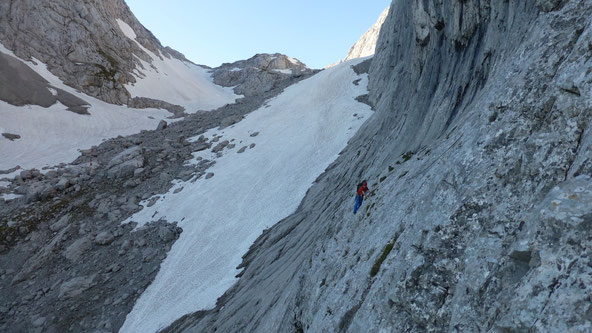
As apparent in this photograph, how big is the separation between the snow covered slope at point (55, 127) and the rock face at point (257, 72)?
48503 millimetres

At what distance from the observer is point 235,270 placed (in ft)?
70.0

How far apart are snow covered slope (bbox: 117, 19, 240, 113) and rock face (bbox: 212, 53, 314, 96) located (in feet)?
19.3

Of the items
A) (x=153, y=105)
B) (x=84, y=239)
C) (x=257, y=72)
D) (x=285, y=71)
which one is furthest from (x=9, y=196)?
(x=285, y=71)

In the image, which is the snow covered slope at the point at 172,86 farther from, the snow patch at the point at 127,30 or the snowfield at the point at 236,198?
the snowfield at the point at 236,198

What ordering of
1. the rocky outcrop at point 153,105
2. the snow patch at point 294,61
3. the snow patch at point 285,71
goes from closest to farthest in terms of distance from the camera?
the rocky outcrop at point 153,105 → the snow patch at point 285,71 → the snow patch at point 294,61

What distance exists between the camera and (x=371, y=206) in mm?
11242

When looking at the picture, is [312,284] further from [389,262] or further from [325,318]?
[389,262]

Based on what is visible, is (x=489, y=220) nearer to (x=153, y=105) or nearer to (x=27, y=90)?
(x=27, y=90)

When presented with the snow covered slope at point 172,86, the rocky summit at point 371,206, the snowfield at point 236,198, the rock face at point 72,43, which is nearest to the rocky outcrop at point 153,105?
the rock face at point 72,43

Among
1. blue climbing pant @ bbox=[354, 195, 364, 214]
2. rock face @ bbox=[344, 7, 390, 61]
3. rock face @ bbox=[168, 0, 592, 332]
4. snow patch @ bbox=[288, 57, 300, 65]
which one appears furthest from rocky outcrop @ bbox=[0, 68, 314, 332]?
snow patch @ bbox=[288, 57, 300, 65]

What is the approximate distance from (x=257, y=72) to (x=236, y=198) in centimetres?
9291

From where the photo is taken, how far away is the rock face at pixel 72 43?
6388 cm

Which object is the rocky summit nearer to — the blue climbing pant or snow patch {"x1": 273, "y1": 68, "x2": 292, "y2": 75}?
the blue climbing pant

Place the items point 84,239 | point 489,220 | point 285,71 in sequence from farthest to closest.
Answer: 1. point 285,71
2. point 84,239
3. point 489,220
